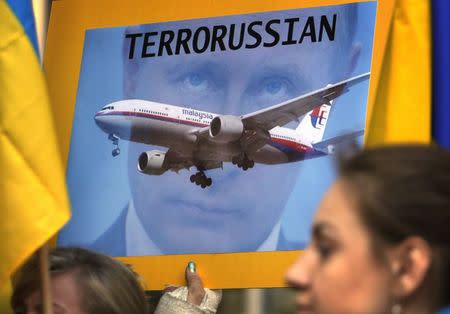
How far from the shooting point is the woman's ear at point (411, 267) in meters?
1.78

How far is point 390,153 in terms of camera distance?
1879mm

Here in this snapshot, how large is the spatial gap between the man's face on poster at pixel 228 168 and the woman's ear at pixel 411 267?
1.86m

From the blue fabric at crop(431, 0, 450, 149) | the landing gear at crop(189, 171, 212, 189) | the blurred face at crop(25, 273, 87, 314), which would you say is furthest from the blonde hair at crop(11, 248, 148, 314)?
the blue fabric at crop(431, 0, 450, 149)

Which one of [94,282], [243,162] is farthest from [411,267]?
[243,162]

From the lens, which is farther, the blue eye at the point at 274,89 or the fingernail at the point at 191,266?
the blue eye at the point at 274,89

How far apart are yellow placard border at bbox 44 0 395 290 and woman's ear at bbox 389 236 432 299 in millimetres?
1790

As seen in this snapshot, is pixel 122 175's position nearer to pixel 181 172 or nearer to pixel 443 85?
pixel 181 172

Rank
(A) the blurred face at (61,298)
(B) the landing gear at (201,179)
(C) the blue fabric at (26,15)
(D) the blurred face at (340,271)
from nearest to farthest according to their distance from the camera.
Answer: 1. (D) the blurred face at (340,271)
2. (A) the blurred face at (61,298)
3. (C) the blue fabric at (26,15)
4. (B) the landing gear at (201,179)

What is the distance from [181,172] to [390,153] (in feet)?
6.61

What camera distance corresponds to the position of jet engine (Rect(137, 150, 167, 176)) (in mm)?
3863

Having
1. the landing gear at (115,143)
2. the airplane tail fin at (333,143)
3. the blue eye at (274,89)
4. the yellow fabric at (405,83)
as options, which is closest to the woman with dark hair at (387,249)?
the yellow fabric at (405,83)

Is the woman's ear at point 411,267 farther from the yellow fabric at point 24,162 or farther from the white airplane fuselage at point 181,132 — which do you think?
the white airplane fuselage at point 181,132

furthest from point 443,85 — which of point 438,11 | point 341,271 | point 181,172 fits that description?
point 341,271

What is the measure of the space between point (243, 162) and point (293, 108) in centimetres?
25
